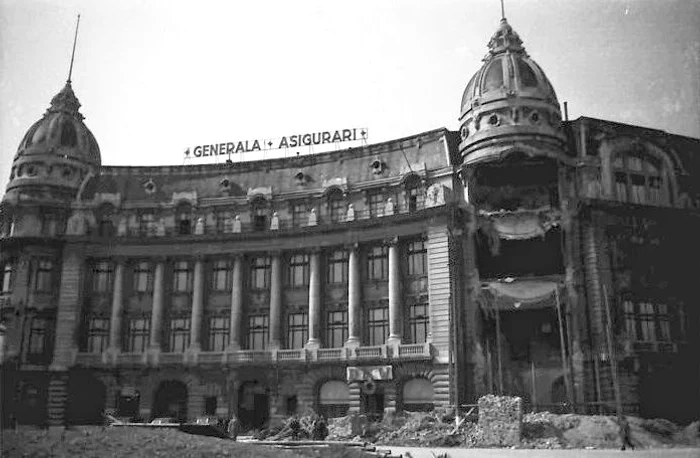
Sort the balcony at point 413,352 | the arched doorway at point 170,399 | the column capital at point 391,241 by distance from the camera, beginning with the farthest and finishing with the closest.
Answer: the arched doorway at point 170,399, the column capital at point 391,241, the balcony at point 413,352

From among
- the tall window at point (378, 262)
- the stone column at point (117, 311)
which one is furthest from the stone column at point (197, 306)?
the tall window at point (378, 262)

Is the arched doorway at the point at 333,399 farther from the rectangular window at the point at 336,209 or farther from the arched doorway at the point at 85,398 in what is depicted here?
the arched doorway at the point at 85,398

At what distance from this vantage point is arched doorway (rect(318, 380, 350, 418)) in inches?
2057

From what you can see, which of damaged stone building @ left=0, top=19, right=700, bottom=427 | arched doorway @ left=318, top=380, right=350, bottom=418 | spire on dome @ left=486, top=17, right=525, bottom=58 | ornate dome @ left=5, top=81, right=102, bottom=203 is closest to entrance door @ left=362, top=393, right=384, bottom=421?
damaged stone building @ left=0, top=19, right=700, bottom=427

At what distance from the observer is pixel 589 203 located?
48.6 m

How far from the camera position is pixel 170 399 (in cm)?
5700

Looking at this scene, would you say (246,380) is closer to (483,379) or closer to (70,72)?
(483,379)

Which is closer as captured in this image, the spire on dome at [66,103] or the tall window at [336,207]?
the tall window at [336,207]

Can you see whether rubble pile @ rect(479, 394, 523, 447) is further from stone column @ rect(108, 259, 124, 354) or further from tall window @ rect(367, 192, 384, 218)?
stone column @ rect(108, 259, 124, 354)

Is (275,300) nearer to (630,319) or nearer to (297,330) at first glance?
(297,330)

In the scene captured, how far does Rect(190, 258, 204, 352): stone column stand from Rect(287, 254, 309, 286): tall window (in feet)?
24.7

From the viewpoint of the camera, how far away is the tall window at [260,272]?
57.8 meters

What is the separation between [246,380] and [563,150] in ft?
98.6

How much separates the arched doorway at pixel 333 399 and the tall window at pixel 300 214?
13325 millimetres
